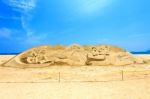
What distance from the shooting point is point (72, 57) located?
58.9 feet

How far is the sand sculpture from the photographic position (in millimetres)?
17562

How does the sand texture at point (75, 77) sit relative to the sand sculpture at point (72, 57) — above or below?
below

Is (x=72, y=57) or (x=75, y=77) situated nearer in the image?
(x=75, y=77)

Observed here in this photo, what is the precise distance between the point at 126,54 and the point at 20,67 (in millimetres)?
9687

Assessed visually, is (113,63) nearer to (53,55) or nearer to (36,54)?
(53,55)

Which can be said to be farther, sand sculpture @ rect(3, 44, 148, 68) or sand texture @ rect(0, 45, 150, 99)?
sand sculpture @ rect(3, 44, 148, 68)

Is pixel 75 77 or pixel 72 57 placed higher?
pixel 72 57

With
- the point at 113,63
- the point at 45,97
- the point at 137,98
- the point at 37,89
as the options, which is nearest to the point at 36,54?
the point at 113,63

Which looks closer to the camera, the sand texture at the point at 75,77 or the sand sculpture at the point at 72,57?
the sand texture at the point at 75,77

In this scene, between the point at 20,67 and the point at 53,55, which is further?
the point at 53,55

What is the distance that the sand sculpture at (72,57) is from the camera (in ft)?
57.6

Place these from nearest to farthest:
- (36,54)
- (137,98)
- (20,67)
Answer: (137,98)
(20,67)
(36,54)

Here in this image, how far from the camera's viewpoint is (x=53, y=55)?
18281 millimetres

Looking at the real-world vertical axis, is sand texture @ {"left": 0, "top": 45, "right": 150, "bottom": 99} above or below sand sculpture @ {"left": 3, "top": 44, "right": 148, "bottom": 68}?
below
